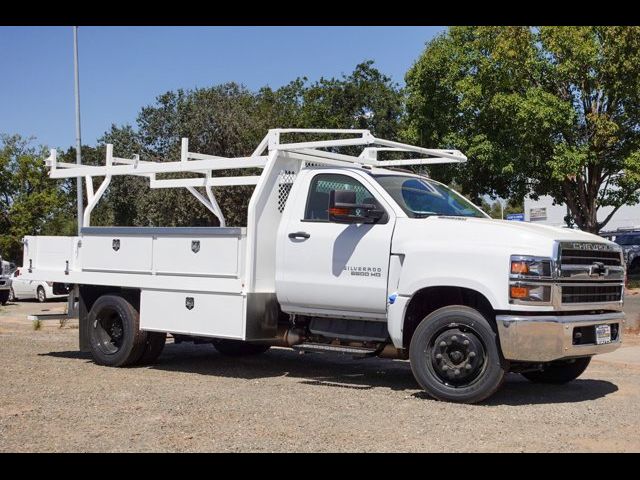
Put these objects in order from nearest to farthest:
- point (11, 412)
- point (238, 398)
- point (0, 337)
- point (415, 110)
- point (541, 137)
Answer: point (11, 412) < point (238, 398) < point (0, 337) < point (541, 137) < point (415, 110)

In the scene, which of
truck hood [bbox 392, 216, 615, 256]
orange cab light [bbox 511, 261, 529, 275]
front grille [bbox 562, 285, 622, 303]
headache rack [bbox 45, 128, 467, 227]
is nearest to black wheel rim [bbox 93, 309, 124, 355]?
headache rack [bbox 45, 128, 467, 227]

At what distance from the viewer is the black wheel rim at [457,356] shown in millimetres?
7719

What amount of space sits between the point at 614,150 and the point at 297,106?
15.1 meters

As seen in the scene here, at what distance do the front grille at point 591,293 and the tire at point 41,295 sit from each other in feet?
70.1

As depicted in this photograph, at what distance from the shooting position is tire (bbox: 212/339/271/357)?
37.6 feet

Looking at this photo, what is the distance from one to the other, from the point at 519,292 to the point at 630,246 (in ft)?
97.5

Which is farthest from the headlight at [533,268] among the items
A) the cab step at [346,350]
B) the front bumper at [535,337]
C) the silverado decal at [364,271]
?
the cab step at [346,350]

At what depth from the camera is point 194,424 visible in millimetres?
6797

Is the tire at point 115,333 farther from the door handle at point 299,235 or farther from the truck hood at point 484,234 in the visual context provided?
the truck hood at point 484,234

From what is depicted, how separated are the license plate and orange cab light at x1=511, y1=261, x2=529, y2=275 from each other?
3.47ft

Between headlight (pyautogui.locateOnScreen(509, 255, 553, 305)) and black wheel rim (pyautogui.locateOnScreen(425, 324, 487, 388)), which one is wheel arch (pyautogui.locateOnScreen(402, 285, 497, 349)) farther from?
headlight (pyautogui.locateOnScreen(509, 255, 553, 305))

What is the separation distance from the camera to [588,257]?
7898 millimetres
